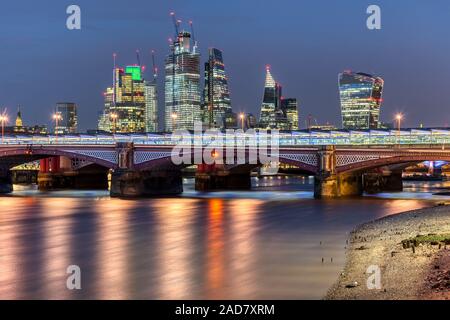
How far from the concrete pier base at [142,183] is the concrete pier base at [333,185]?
68.5 ft

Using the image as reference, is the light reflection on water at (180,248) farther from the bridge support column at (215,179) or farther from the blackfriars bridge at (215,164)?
the bridge support column at (215,179)

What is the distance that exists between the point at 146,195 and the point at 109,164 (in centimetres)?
570

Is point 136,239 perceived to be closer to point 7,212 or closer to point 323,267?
point 323,267

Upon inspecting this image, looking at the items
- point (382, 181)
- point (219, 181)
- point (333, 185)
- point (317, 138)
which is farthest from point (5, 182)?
point (382, 181)

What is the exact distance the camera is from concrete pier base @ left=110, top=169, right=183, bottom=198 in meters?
84.6

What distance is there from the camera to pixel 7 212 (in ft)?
205

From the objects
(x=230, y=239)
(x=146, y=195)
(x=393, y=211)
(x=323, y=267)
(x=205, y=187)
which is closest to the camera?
(x=323, y=267)

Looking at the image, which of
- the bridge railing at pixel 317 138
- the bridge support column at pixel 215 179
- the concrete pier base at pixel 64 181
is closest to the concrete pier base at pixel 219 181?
the bridge support column at pixel 215 179

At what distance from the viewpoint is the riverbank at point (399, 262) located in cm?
2295

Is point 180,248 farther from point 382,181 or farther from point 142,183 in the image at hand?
point 382,181

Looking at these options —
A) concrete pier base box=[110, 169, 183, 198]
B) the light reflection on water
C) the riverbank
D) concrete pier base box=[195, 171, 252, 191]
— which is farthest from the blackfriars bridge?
the riverbank

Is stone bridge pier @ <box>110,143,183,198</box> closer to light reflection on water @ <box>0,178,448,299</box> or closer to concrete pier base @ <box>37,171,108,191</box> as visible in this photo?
light reflection on water @ <box>0,178,448,299</box>
